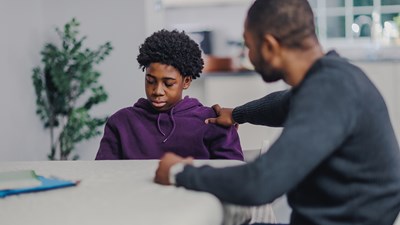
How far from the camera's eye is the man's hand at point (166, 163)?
1.25m

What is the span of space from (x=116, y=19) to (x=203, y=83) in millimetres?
1249

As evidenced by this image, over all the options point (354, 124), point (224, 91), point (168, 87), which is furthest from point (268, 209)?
point (224, 91)

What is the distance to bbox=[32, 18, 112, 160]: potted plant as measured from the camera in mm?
3584

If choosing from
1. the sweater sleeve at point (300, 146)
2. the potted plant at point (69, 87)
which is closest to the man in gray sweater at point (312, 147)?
the sweater sleeve at point (300, 146)

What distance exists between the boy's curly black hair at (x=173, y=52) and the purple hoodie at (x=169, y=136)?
0.11 meters

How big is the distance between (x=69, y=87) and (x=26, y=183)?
7.73 ft

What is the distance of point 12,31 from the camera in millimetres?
3480

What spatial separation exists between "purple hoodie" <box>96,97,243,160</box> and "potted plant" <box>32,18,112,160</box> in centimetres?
164

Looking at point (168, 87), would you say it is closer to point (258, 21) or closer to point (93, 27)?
point (258, 21)

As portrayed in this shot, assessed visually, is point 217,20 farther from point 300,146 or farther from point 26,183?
point 300,146

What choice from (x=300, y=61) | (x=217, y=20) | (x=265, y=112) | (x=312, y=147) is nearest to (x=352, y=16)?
(x=217, y=20)

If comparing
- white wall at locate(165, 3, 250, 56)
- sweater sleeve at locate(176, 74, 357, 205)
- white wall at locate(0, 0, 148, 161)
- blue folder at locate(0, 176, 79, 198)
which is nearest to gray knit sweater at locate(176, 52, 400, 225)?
sweater sleeve at locate(176, 74, 357, 205)

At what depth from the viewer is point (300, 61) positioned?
1219 millimetres

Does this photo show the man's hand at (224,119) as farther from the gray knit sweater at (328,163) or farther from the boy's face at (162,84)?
the gray knit sweater at (328,163)
